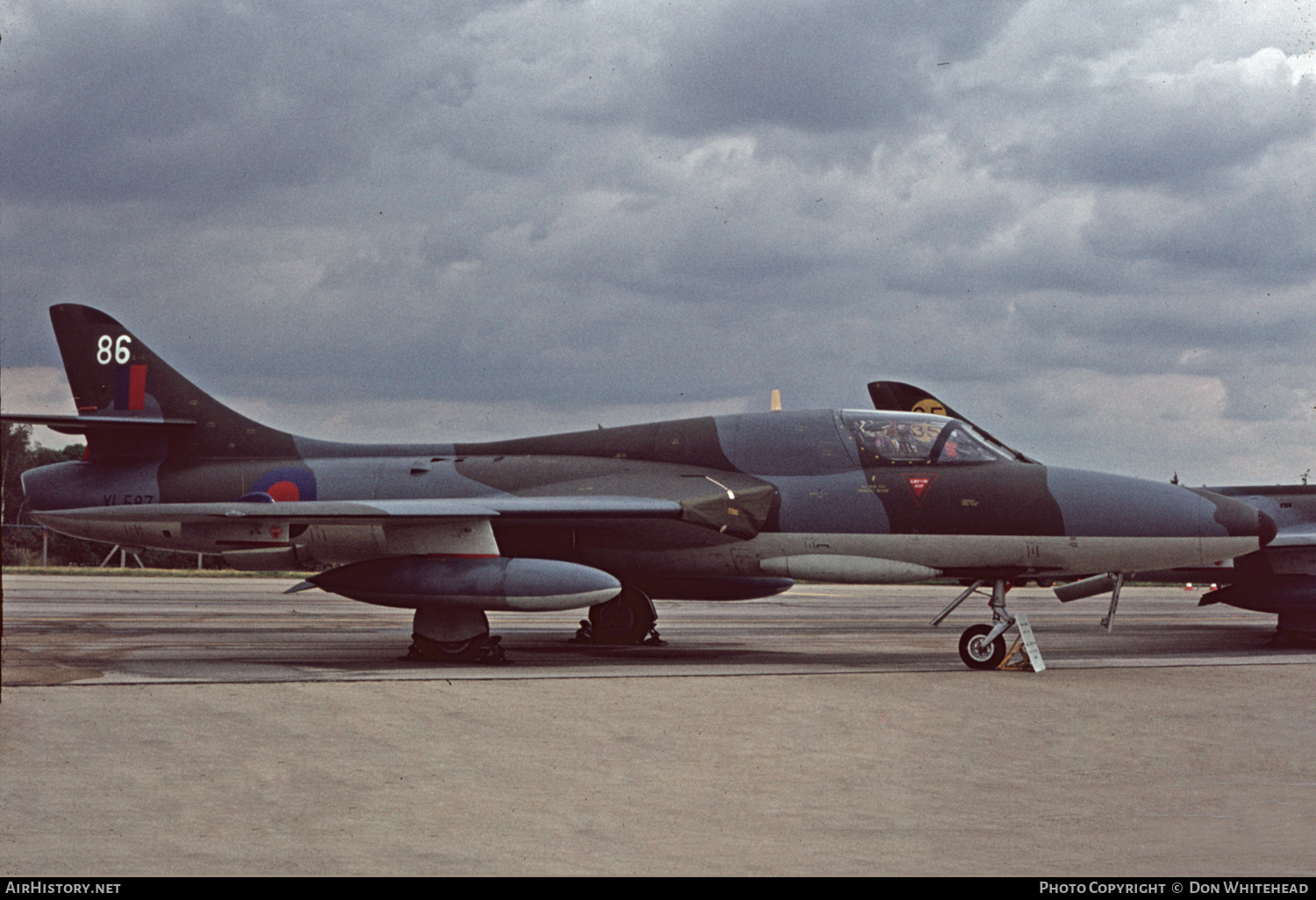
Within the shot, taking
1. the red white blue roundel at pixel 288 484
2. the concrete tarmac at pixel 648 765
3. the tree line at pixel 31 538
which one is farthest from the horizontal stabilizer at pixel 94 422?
the tree line at pixel 31 538

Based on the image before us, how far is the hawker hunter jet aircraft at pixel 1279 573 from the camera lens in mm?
18828

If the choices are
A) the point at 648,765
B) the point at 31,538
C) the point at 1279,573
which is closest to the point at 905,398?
the point at 1279,573

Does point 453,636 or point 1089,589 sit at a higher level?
point 1089,589

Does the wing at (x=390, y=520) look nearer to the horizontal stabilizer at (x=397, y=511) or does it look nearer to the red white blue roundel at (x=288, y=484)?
the horizontal stabilizer at (x=397, y=511)

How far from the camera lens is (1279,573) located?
19281 mm

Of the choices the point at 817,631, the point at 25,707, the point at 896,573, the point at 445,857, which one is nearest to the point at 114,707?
the point at 25,707

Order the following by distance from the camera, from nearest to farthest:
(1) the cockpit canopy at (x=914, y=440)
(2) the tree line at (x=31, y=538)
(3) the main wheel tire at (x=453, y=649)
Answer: (3) the main wheel tire at (x=453, y=649) → (1) the cockpit canopy at (x=914, y=440) → (2) the tree line at (x=31, y=538)

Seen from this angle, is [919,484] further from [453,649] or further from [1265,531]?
[453,649]

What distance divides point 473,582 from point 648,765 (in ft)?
20.5

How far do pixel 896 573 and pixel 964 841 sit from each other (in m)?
8.36

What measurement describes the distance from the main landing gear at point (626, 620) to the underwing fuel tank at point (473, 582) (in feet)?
11.4

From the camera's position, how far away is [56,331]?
61.9ft

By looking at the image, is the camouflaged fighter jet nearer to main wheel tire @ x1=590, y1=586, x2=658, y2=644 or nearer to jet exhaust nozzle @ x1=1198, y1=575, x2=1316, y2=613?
main wheel tire @ x1=590, y1=586, x2=658, y2=644
